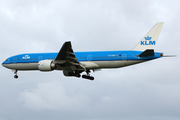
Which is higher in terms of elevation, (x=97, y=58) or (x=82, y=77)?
(x=97, y=58)

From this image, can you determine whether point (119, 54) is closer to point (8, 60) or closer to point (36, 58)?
point (36, 58)

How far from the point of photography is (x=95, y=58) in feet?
137

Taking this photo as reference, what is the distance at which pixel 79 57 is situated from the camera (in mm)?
42781

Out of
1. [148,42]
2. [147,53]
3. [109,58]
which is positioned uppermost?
[148,42]

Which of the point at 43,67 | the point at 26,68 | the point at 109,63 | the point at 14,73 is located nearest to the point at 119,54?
the point at 109,63

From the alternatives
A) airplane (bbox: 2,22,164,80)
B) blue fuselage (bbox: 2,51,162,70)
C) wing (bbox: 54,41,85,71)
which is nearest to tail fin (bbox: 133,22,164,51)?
airplane (bbox: 2,22,164,80)

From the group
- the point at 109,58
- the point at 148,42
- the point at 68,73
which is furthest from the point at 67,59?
the point at 148,42

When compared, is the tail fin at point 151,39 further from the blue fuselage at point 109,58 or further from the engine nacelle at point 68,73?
the engine nacelle at point 68,73

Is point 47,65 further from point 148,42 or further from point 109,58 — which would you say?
point 148,42

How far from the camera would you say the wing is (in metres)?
37.9

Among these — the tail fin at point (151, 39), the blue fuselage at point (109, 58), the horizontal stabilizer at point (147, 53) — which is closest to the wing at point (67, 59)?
the blue fuselage at point (109, 58)

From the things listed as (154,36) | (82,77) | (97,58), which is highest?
(154,36)

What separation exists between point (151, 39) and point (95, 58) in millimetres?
8721

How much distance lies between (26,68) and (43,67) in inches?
229
